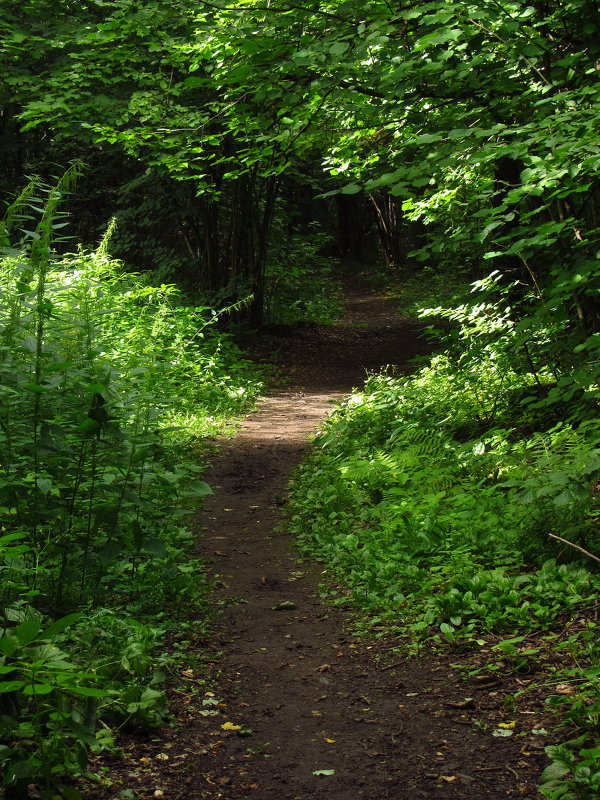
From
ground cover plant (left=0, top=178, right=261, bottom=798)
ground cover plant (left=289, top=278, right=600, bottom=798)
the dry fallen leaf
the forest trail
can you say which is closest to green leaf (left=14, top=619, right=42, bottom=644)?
ground cover plant (left=0, top=178, right=261, bottom=798)

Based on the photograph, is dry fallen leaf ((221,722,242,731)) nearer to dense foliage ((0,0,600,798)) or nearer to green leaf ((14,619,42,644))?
dense foliage ((0,0,600,798))

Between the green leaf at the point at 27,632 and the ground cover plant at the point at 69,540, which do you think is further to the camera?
the ground cover plant at the point at 69,540

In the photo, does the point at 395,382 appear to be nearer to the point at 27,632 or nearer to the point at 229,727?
the point at 229,727

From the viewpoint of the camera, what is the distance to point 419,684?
3658 millimetres

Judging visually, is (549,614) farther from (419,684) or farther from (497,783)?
(497,783)

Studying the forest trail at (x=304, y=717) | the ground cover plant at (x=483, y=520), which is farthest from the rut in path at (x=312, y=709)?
the ground cover plant at (x=483, y=520)

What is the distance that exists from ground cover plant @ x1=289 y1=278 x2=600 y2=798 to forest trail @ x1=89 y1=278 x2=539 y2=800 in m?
0.25

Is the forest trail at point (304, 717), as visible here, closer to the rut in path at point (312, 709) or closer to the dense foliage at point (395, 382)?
the rut in path at point (312, 709)

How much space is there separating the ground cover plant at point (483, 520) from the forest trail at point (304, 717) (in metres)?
0.25

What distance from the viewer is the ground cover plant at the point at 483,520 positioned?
3.75 metres

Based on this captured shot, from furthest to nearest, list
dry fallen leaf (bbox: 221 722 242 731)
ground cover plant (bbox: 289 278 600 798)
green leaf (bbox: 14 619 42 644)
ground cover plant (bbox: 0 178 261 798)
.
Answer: ground cover plant (bbox: 289 278 600 798), dry fallen leaf (bbox: 221 722 242 731), ground cover plant (bbox: 0 178 261 798), green leaf (bbox: 14 619 42 644)

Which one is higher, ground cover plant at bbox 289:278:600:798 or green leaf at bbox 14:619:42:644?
green leaf at bbox 14:619:42:644

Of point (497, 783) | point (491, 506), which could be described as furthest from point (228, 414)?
point (497, 783)

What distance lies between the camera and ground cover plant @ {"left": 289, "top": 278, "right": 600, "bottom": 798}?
3750 millimetres
